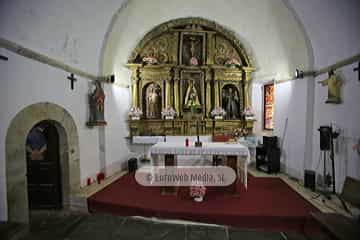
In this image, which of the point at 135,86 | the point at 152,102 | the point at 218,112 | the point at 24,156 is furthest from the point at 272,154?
the point at 24,156

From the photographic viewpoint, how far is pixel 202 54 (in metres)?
6.25

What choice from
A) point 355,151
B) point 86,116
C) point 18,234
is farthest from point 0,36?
point 355,151

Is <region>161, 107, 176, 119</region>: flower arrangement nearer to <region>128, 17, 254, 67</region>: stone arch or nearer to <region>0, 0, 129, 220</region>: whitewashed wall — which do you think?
<region>0, 0, 129, 220</region>: whitewashed wall

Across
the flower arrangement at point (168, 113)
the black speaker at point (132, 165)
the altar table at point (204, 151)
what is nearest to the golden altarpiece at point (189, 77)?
the flower arrangement at point (168, 113)

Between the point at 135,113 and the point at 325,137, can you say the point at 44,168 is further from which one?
the point at 325,137

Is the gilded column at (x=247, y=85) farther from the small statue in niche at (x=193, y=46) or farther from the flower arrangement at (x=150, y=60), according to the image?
the flower arrangement at (x=150, y=60)

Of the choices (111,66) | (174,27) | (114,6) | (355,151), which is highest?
(174,27)

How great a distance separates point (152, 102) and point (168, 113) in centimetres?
71

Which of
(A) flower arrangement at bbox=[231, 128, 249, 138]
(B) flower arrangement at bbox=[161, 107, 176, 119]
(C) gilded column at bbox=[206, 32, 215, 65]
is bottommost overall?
(A) flower arrangement at bbox=[231, 128, 249, 138]

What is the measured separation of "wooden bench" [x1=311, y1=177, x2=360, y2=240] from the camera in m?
2.19

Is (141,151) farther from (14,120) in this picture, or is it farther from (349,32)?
(349,32)

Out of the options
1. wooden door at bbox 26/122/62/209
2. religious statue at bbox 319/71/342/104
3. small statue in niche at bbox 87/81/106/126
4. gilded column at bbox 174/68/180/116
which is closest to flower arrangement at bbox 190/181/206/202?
small statue in niche at bbox 87/81/106/126

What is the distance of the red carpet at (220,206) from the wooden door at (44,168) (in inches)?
33.1

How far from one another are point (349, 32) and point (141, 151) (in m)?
5.73
